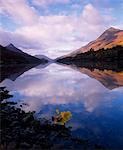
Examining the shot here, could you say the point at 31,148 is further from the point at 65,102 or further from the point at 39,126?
the point at 65,102

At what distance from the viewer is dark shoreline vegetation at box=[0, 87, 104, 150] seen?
597 inches

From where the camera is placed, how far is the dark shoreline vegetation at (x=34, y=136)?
1516cm

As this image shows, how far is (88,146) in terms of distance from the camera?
15.6m

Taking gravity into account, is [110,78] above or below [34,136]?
above

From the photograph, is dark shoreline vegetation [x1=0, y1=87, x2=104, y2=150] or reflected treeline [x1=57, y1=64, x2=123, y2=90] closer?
dark shoreline vegetation [x1=0, y1=87, x2=104, y2=150]

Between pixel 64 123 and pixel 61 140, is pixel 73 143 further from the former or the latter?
pixel 64 123

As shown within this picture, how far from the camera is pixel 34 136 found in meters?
16.8

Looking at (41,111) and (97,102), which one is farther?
(97,102)

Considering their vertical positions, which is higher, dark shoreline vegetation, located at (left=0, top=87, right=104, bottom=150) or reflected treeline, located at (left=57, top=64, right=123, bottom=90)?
reflected treeline, located at (left=57, top=64, right=123, bottom=90)

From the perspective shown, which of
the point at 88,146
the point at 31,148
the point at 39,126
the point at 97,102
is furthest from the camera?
the point at 97,102

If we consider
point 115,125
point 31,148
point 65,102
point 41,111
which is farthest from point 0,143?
point 65,102

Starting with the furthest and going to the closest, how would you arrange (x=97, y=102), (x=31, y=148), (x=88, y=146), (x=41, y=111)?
1. (x=97, y=102)
2. (x=41, y=111)
3. (x=88, y=146)
4. (x=31, y=148)

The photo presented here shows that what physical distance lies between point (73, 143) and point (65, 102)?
49.9 ft

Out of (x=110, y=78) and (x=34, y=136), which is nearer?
(x=34, y=136)
